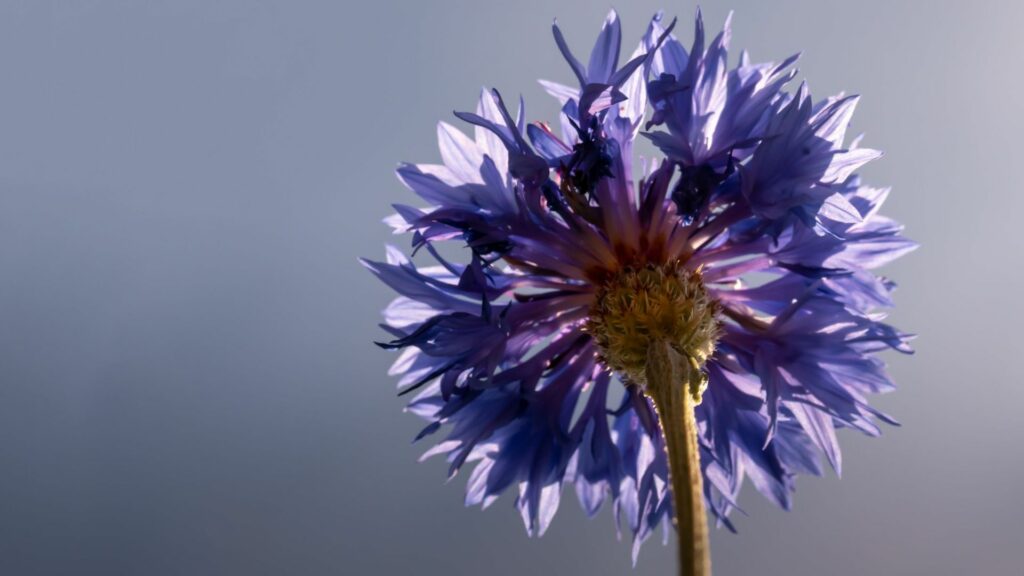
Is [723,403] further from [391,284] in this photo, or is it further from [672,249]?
[391,284]

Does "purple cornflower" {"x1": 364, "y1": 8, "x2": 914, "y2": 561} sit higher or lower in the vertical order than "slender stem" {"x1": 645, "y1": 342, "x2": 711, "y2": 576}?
higher

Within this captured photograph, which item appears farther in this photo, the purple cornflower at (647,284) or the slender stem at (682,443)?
the purple cornflower at (647,284)

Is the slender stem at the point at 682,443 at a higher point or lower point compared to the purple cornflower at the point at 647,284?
lower

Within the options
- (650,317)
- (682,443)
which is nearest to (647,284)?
(650,317)

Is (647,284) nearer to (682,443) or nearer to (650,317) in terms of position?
(650,317)

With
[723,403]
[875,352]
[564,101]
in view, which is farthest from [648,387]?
[564,101]

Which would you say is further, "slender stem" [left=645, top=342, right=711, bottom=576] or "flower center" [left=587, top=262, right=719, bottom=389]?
"flower center" [left=587, top=262, right=719, bottom=389]
